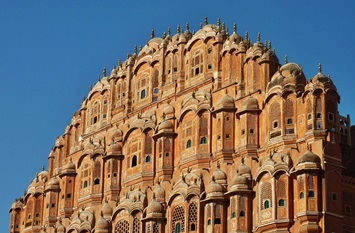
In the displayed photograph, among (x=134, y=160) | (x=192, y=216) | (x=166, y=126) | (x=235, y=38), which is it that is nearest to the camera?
(x=192, y=216)

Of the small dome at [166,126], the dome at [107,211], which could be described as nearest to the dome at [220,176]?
the small dome at [166,126]

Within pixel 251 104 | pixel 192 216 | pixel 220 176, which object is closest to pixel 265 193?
pixel 220 176

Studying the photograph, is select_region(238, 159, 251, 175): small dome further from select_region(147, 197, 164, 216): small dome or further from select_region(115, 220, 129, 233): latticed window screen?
select_region(115, 220, 129, 233): latticed window screen

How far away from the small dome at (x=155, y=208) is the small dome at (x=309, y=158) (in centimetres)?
842

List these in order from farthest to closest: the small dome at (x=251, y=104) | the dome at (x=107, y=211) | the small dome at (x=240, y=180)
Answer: the dome at (x=107, y=211) < the small dome at (x=251, y=104) < the small dome at (x=240, y=180)

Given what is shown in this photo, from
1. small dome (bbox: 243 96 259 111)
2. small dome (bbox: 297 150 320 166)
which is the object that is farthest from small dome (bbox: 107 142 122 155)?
small dome (bbox: 297 150 320 166)

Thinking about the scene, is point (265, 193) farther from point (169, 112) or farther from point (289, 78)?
point (169, 112)

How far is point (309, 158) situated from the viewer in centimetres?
4478

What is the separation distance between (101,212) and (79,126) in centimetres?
773

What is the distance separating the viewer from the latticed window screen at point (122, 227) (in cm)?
5220

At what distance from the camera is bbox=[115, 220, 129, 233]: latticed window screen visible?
171 feet

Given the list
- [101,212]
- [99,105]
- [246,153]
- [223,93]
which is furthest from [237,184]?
[99,105]

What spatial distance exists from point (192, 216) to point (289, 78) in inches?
304

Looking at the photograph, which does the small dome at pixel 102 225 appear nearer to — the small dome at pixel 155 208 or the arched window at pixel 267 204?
the small dome at pixel 155 208
